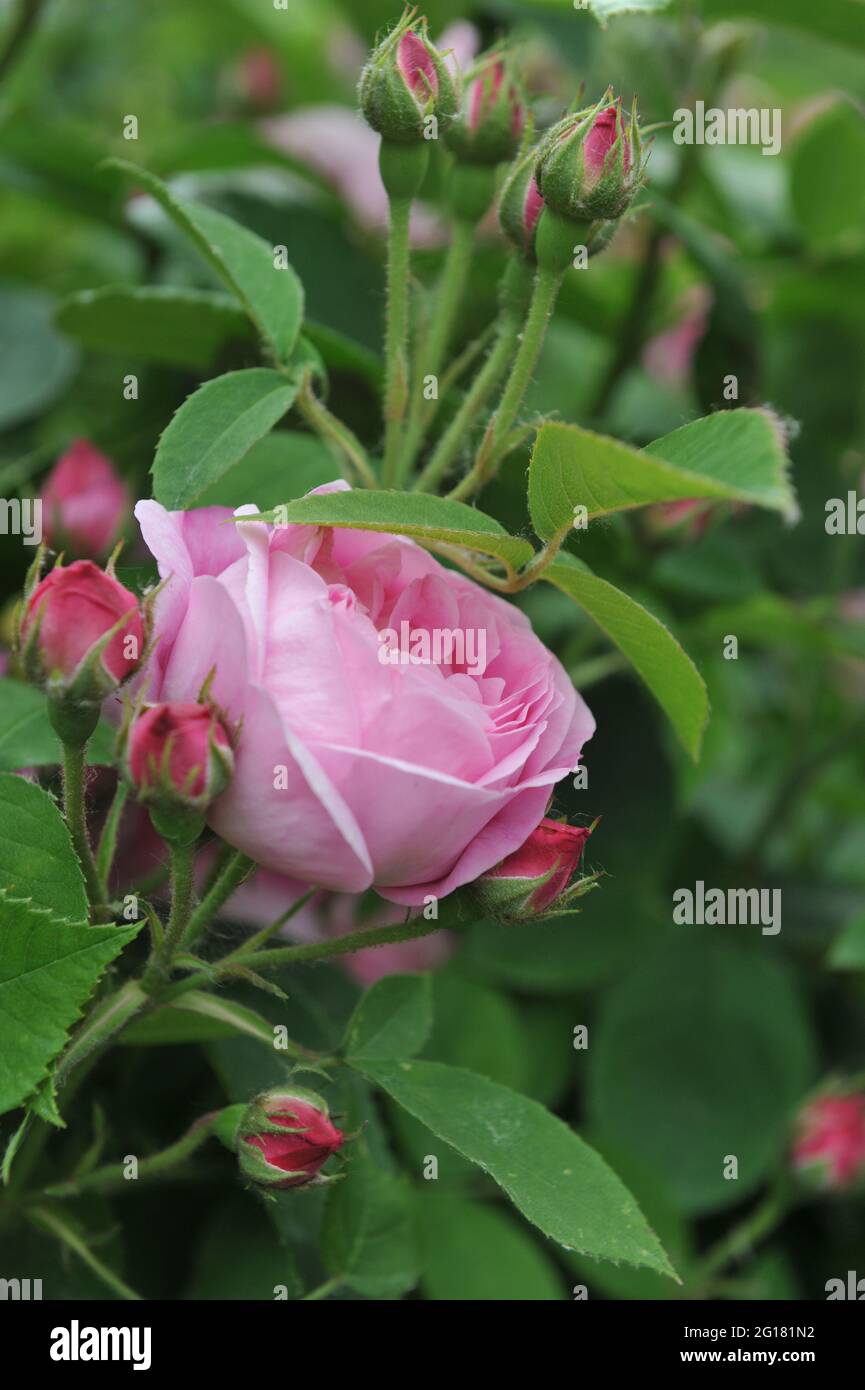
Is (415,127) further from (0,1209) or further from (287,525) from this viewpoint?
(0,1209)

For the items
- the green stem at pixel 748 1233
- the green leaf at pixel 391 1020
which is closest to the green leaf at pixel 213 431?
the green leaf at pixel 391 1020

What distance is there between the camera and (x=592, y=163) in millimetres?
513

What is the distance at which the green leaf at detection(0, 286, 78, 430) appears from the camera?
3.16 ft

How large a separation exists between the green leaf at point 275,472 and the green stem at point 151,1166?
27 centimetres

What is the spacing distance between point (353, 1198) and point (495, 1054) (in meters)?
0.30

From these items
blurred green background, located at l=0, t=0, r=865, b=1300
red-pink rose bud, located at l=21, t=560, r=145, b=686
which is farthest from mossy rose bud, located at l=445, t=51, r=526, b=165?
red-pink rose bud, located at l=21, t=560, r=145, b=686

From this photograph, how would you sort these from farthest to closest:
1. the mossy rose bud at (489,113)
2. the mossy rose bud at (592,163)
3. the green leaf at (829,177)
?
the green leaf at (829,177)
the mossy rose bud at (489,113)
the mossy rose bud at (592,163)

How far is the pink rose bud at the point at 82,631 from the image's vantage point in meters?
0.45

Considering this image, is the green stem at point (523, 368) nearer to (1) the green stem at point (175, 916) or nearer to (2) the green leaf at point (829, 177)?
(1) the green stem at point (175, 916)

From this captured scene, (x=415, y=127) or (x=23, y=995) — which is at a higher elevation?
(x=415, y=127)

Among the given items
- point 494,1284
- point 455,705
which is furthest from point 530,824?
point 494,1284

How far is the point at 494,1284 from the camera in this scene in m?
0.82

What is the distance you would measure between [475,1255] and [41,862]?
0.48 meters

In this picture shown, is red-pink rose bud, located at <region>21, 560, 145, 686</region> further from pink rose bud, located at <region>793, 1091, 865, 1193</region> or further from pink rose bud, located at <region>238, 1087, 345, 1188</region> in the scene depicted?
pink rose bud, located at <region>793, 1091, 865, 1193</region>
